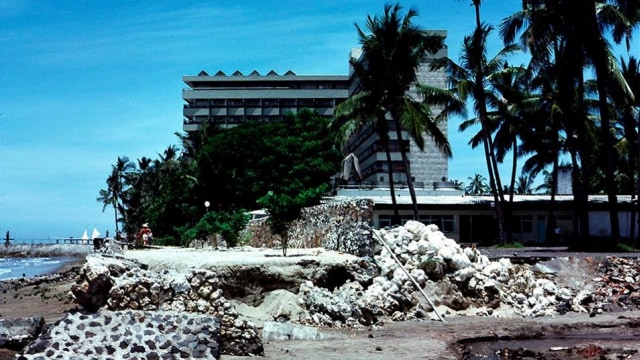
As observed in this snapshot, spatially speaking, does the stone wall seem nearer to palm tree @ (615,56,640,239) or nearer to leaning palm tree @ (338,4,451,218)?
leaning palm tree @ (338,4,451,218)

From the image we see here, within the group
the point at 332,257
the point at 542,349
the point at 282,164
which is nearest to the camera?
the point at 542,349

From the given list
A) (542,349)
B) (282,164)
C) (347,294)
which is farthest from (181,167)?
(542,349)

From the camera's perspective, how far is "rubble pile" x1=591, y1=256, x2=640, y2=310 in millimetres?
19328

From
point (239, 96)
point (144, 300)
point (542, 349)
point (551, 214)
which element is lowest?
point (542, 349)

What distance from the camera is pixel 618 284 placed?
815 inches

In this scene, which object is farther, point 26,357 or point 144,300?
point 144,300

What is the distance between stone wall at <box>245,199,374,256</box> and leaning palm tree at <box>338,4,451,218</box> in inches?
404

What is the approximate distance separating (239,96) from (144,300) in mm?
80878

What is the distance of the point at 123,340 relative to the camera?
11133 millimetres

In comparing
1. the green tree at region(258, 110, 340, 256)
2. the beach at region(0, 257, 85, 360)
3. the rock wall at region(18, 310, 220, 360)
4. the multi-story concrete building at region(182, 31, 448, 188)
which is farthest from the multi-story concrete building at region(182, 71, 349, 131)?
the rock wall at region(18, 310, 220, 360)

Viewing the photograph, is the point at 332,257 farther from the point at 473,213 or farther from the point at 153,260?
the point at 473,213

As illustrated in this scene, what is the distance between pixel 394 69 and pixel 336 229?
50.4ft

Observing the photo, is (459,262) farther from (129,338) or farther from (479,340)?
(129,338)

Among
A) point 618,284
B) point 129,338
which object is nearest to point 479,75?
point 618,284
